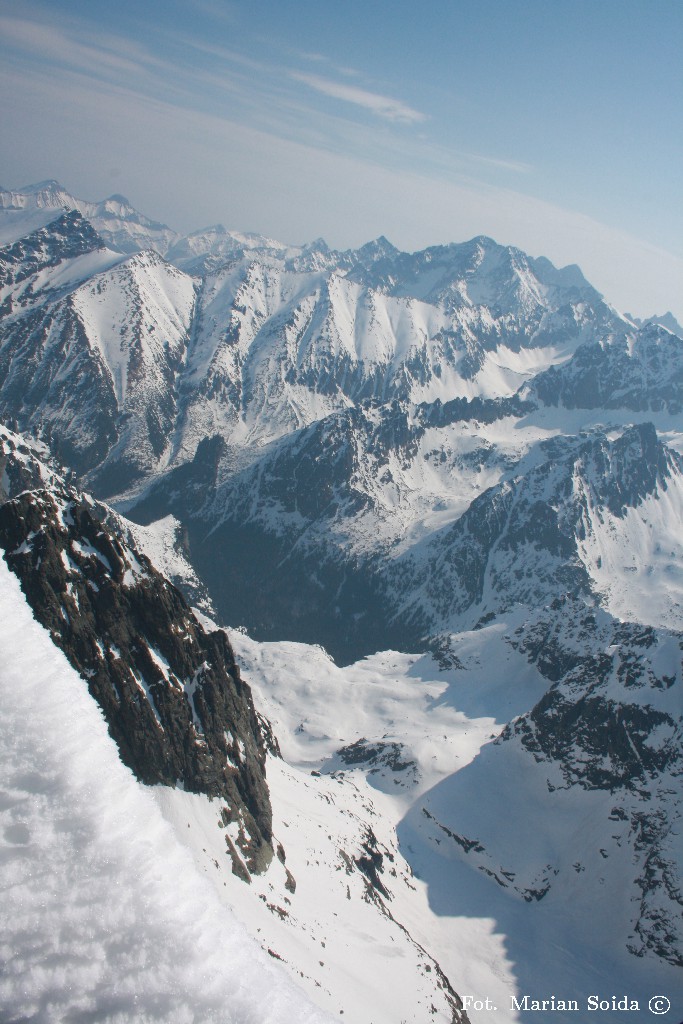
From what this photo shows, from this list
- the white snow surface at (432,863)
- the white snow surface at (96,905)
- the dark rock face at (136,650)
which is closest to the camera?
the white snow surface at (96,905)

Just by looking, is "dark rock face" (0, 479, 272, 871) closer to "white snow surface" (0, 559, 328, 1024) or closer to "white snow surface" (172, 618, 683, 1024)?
"white snow surface" (172, 618, 683, 1024)

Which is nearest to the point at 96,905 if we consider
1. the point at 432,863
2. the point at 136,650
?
the point at 136,650

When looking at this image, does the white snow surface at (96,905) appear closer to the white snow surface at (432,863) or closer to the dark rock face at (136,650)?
the dark rock face at (136,650)

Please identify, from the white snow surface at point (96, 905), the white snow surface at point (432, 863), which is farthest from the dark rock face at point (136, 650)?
the white snow surface at point (96, 905)

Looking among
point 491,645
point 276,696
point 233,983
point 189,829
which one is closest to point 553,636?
point 491,645

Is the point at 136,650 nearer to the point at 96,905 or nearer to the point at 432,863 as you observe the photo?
the point at 96,905

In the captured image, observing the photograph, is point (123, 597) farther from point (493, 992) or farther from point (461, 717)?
point (461, 717)
